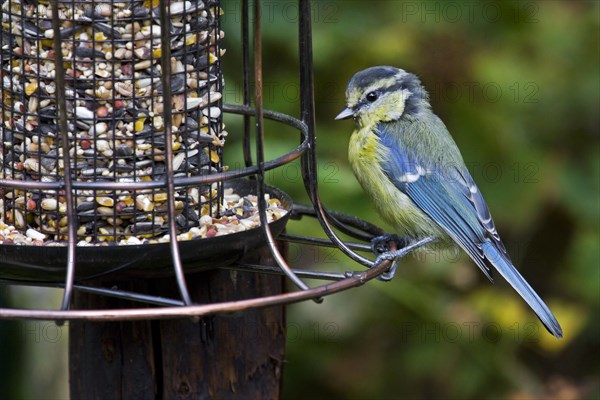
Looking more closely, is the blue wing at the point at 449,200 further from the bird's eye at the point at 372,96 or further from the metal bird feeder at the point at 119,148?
the metal bird feeder at the point at 119,148

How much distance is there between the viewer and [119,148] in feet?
10.8

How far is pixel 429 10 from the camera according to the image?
A: 5203 millimetres

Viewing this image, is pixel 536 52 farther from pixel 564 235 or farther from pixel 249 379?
pixel 249 379

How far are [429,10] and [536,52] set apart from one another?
775mm

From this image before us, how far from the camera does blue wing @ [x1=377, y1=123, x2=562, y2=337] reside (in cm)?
436

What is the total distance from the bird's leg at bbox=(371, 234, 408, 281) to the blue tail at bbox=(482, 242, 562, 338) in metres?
0.41

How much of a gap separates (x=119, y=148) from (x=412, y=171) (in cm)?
167

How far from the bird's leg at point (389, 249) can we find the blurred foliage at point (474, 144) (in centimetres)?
76

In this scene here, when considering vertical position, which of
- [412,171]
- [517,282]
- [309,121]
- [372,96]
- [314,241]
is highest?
[372,96]

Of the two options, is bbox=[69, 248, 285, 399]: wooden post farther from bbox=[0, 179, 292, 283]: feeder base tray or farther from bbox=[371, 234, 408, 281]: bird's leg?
bbox=[371, 234, 408, 281]: bird's leg

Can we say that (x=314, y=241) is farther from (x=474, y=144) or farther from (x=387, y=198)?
(x=474, y=144)

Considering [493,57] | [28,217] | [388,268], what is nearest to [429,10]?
[493,57]

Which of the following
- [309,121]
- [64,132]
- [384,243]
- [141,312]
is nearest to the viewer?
[141,312]

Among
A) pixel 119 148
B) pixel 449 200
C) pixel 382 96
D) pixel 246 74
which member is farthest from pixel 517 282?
pixel 119 148
